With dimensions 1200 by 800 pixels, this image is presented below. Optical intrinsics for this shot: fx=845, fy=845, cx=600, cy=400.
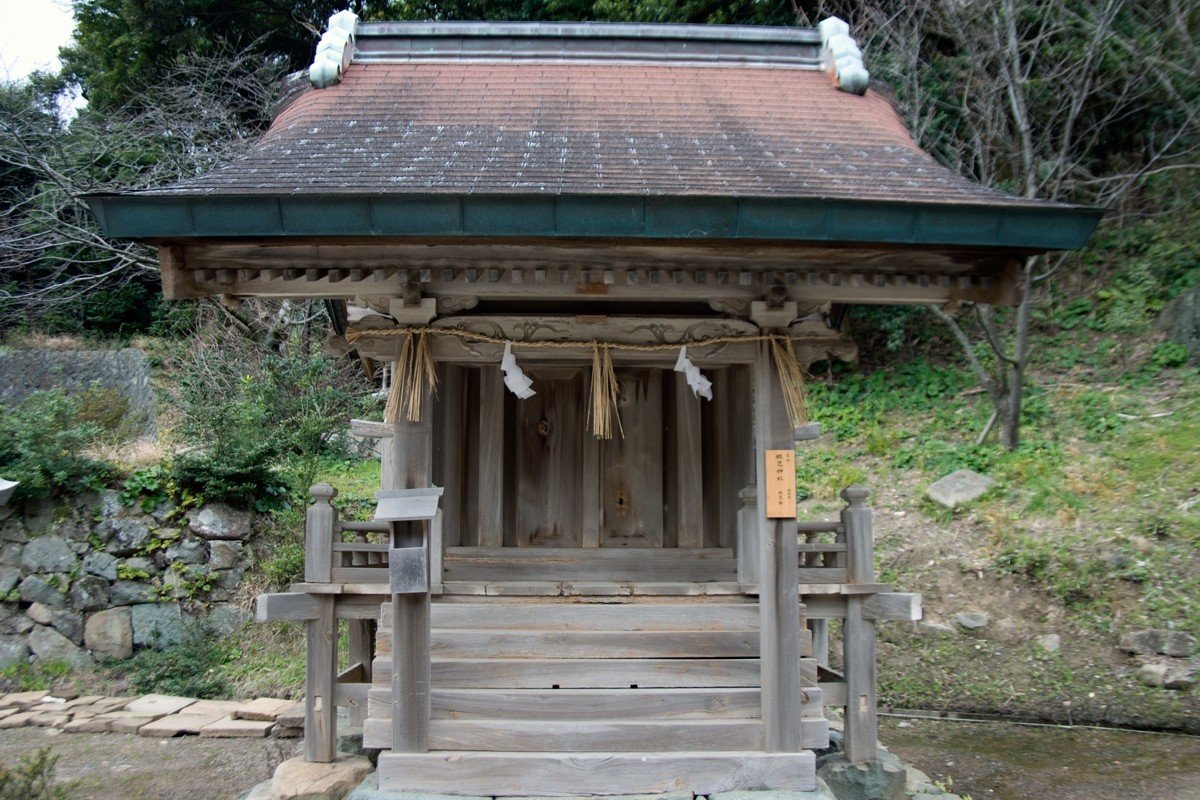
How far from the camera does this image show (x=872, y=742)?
19.1 ft

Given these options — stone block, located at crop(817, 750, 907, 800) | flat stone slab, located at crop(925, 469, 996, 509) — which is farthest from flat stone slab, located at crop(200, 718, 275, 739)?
flat stone slab, located at crop(925, 469, 996, 509)

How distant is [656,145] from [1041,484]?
7541 millimetres

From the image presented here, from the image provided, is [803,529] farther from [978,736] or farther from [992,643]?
[992,643]

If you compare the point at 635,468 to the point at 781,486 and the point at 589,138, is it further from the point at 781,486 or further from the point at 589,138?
the point at 589,138

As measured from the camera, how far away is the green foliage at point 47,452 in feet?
30.4

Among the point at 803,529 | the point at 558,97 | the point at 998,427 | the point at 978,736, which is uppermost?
the point at 558,97

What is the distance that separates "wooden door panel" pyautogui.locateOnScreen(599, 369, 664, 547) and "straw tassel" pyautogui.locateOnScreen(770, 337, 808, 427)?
4.89 ft

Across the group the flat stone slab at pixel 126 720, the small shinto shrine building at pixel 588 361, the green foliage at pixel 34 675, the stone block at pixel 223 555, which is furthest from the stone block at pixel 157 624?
the small shinto shrine building at pixel 588 361

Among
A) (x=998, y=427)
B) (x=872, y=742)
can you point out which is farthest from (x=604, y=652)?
(x=998, y=427)

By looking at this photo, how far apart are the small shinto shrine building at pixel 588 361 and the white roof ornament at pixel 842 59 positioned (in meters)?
0.04

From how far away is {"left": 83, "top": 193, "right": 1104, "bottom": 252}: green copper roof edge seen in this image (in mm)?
4160

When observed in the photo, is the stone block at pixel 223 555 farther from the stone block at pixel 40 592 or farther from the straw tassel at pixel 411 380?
the straw tassel at pixel 411 380

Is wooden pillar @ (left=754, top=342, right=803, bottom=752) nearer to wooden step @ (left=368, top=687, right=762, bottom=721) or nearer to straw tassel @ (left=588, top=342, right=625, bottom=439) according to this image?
wooden step @ (left=368, top=687, right=762, bottom=721)

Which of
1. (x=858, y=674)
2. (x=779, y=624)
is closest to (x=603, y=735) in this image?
(x=779, y=624)
